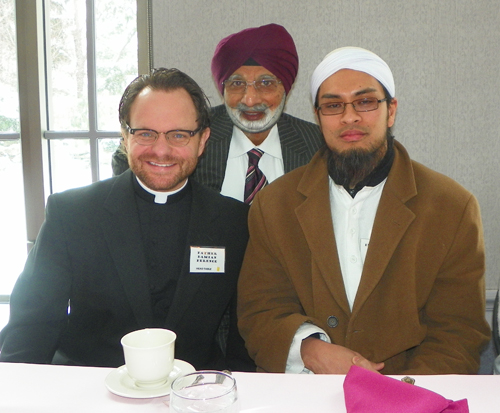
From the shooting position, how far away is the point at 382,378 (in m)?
1.10

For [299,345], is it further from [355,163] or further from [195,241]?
[355,163]

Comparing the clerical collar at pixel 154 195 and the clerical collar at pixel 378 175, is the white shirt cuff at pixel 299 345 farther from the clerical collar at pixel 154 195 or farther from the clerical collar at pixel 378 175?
the clerical collar at pixel 154 195

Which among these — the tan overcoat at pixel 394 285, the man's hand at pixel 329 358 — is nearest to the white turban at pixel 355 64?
the tan overcoat at pixel 394 285

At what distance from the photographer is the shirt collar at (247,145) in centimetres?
276

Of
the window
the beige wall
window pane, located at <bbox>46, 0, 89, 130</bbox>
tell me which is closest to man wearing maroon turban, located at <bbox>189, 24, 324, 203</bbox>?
the beige wall

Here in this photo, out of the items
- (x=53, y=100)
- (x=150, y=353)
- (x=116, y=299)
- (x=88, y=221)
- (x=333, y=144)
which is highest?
(x=53, y=100)

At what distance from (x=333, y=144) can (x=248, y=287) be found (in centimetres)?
67

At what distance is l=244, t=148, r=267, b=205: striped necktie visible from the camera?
265cm

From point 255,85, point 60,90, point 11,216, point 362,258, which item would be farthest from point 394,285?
point 11,216

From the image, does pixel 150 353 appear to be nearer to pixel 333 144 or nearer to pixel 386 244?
pixel 386 244

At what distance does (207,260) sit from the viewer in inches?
80.2

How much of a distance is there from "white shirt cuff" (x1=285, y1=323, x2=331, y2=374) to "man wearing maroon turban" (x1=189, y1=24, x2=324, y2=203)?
0.97m

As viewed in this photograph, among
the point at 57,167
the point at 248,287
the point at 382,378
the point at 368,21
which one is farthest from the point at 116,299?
the point at 368,21

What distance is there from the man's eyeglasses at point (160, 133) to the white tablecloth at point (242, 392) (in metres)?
1.02
